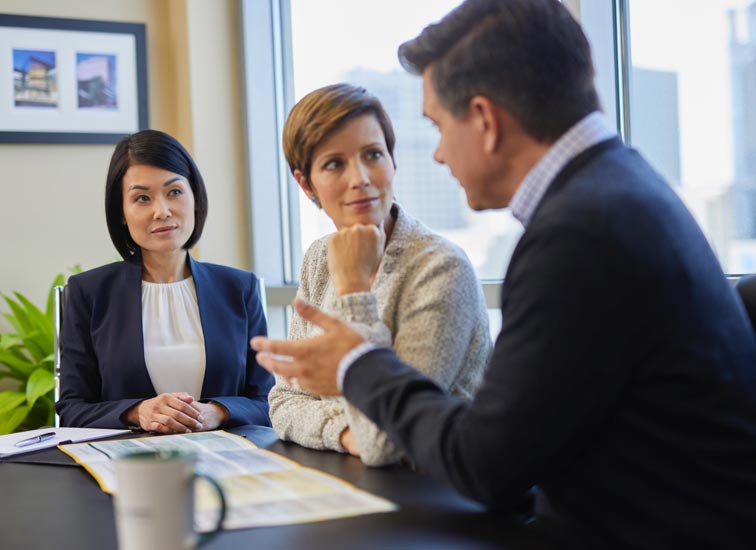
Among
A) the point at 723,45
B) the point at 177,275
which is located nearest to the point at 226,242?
the point at 177,275

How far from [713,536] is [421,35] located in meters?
0.79

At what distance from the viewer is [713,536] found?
3.30ft

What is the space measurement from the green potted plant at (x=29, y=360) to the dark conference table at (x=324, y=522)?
2103mm

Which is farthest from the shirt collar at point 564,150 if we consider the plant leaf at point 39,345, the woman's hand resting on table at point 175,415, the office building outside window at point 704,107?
the plant leaf at point 39,345

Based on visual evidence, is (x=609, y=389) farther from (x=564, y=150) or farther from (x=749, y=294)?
(x=749, y=294)

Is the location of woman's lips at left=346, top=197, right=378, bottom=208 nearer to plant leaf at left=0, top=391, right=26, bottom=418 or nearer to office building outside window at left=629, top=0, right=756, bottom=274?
office building outside window at left=629, top=0, right=756, bottom=274

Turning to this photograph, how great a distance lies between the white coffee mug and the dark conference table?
0.40 feet

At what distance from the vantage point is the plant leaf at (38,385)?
3367 mm

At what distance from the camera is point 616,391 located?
40.2 inches

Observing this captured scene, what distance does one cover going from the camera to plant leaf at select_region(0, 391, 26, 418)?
339 cm

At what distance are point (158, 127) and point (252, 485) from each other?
314cm

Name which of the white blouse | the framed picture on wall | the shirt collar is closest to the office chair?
the shirt collar

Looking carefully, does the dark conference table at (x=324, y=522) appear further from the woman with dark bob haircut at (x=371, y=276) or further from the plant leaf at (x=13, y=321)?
the plant leaf at (x=13, y=321)

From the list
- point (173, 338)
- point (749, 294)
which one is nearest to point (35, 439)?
point (173, 338)
